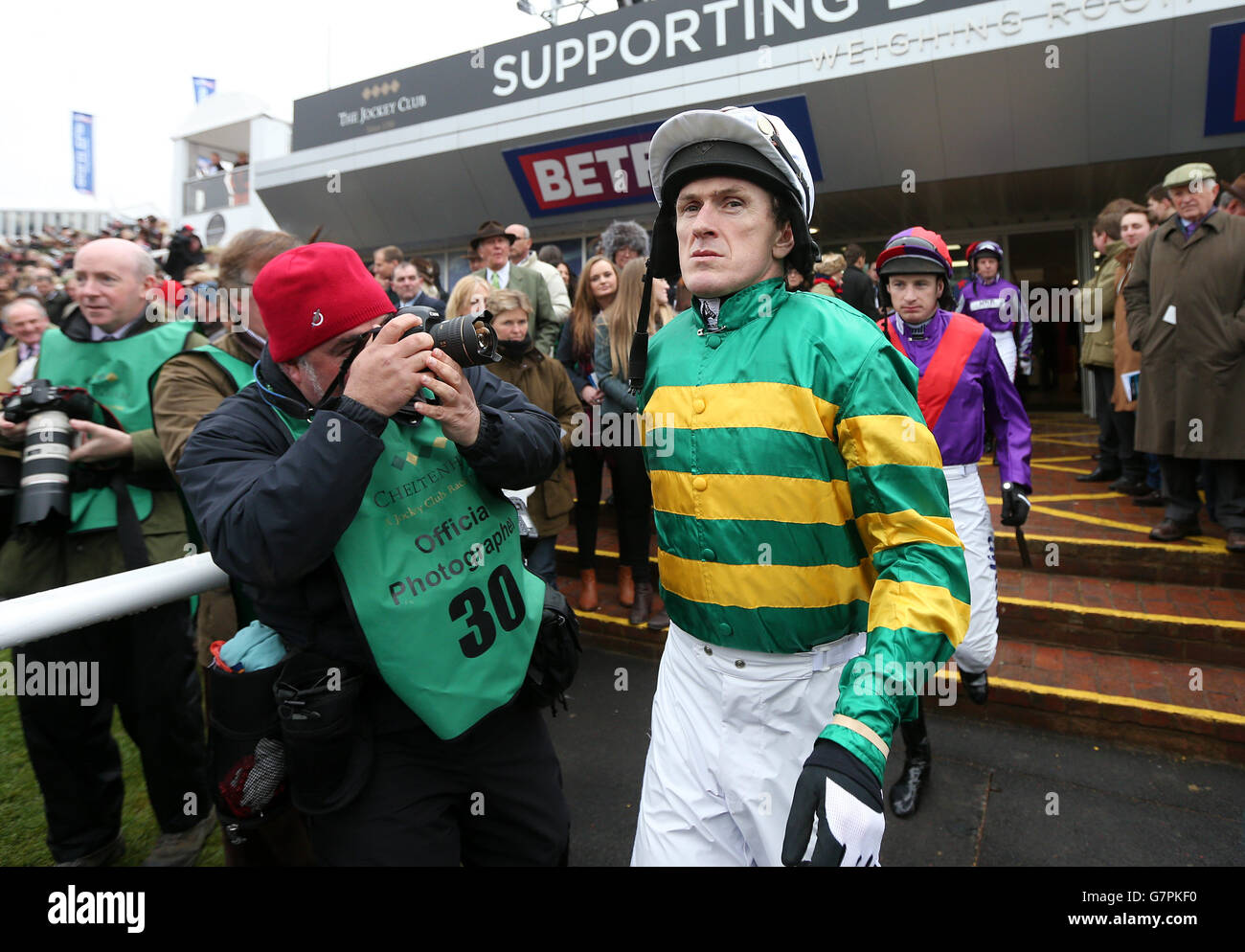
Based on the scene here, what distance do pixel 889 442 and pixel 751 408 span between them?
300 mm

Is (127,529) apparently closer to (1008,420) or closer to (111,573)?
(111,573)

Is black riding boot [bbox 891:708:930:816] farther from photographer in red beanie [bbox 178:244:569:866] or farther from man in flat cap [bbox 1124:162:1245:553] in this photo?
man in flat cap [bbox 1124:162:1245:553]

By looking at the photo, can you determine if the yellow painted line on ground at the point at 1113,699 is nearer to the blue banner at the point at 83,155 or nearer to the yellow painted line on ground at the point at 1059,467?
the yellow painted line on ground at the point at 1059,467

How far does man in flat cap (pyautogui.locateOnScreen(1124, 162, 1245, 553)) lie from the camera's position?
14.9ft

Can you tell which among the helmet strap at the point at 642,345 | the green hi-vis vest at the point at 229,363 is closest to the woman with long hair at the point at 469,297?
the green hi-vis vest at the point at 229,363

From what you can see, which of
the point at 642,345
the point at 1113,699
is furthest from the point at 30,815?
the point at 1113,699

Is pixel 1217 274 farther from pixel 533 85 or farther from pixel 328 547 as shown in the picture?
pixel 533 85

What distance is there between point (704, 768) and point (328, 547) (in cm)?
95

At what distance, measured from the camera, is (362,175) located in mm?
12789

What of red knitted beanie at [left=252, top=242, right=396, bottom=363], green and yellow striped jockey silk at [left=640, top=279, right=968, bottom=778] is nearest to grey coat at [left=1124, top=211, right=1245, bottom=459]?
green and yellow striped jockey silk at [left=640, top=279, right=968, bottom=778]

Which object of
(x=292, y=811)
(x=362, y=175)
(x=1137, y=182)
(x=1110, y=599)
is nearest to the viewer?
(x=292, y=811)

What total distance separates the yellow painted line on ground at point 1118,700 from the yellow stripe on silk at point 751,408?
263cm

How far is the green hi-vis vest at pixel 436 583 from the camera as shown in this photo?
159 cm
